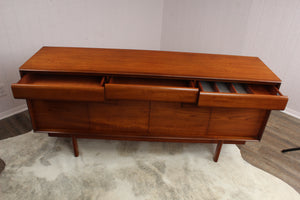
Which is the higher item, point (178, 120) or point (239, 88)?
point (239, 88)

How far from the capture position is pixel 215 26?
2.54m

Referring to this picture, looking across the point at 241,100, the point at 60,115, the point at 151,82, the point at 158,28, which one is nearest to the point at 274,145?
the point at 241,100

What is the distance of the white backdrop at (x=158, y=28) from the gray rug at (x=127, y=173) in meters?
0.76

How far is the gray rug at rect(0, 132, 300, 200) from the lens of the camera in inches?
53.7

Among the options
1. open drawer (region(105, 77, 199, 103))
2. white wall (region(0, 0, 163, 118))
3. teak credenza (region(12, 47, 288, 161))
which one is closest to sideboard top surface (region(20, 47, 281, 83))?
teak credenza (region(12, 47, 288, 161))

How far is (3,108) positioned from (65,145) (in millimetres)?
781

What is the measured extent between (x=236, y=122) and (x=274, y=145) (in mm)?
676

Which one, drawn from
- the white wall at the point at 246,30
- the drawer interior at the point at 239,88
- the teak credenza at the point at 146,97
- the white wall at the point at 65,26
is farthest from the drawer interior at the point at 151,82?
the white wall at the point at 246,30

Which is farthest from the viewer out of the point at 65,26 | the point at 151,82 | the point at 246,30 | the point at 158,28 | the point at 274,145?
the point at 158,28

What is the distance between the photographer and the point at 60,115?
4.61 ft

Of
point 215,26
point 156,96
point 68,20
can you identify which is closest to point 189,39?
point 215,26

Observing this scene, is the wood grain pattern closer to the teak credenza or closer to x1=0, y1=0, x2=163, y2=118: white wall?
the teak credenza

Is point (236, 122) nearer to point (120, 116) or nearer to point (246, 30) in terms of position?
point (120, 116)

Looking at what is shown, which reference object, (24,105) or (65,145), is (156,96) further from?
(24,105)
